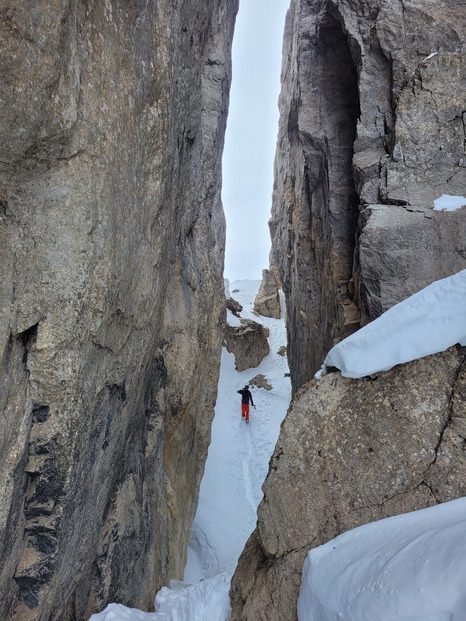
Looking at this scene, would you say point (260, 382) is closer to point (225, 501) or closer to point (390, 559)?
point (225, 501)

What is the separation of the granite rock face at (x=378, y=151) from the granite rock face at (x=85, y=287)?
3.46m

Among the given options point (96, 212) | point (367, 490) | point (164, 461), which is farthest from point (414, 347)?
point (164, 461)

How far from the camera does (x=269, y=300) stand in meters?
24.9

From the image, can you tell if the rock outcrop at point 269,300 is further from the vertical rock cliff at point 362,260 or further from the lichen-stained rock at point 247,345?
the vertical rock cliff at point 362,260

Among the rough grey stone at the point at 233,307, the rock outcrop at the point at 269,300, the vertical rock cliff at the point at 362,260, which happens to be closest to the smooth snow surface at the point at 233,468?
the vertical rock cliff at the point at 362,260

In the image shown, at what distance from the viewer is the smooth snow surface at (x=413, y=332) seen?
3662 millimetres

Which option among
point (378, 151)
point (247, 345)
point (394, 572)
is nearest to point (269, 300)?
point (247, 345)

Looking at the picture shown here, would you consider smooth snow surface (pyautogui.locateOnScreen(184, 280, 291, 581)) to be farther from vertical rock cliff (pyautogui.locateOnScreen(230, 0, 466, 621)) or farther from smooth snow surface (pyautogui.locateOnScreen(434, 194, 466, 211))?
smooth snow surface (pyautogui.locateOnScreen(434, 194, 466, 211))

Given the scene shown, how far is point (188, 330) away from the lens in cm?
690

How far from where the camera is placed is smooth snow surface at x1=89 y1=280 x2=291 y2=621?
506 cm

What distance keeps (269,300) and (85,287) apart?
71.2 ft

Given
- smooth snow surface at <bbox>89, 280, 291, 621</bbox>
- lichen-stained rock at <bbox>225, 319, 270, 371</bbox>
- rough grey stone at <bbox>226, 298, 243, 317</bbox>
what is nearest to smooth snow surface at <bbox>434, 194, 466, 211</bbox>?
smooth snow surface at <bbox>89, 280, 291, 621</bbox>

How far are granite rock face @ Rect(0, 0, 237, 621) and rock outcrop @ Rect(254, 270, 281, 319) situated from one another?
18795 millimetres

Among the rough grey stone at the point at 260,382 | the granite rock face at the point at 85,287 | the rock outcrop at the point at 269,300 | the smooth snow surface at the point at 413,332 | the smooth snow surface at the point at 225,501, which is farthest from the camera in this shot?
the rock outcrop at the point at 269,300
